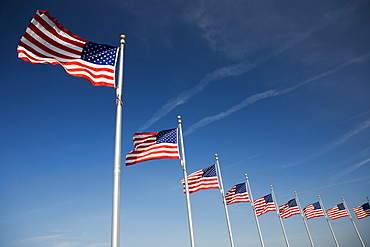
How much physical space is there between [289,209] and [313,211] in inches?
284

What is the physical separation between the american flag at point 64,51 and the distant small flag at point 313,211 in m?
42.4

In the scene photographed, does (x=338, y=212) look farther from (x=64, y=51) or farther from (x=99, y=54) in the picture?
(x=64, y=51)

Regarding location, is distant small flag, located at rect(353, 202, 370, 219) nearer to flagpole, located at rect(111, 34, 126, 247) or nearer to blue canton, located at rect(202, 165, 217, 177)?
blue canton, located at rect(202, 165, 217, 177)

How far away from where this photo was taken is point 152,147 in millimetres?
15859

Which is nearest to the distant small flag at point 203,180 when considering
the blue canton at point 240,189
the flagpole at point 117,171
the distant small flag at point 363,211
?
the blue canton at point 240,189

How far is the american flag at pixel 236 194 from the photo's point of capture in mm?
25328

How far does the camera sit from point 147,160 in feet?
50.2

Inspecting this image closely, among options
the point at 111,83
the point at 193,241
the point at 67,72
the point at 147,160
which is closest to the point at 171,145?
the point at 147,160

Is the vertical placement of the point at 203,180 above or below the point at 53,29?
below

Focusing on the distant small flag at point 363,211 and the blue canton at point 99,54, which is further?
the distant small flag at point 363,211

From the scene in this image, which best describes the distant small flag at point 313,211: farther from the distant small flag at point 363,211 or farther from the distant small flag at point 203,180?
the distant small flag at point 203,180

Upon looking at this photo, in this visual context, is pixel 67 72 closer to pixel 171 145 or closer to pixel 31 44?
pixel 31 44

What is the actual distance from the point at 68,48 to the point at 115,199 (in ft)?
21.2

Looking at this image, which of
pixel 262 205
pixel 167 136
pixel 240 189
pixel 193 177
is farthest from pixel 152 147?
pixel 262 205
